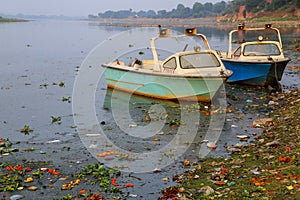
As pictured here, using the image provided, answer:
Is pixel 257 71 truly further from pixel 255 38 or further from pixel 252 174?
pixel 255 38

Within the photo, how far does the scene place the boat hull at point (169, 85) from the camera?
45.5 ft

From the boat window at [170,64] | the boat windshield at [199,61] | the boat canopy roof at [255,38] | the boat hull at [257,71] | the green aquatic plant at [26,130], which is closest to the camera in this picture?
the green aquatic plant at [26,130]

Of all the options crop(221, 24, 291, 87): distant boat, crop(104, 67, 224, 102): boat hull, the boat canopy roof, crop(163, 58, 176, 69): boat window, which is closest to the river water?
crop(104, 67, 224, 102): boat hull

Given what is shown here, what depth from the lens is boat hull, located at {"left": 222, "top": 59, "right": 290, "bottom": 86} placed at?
1617 cm

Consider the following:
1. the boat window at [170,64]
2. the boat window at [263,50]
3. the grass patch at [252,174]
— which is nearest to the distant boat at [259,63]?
the boat window at [263,50]

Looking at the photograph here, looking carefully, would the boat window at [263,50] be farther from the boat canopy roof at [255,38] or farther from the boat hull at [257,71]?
the boat hull at [257,71]

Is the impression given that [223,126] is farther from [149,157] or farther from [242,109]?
[149,157]

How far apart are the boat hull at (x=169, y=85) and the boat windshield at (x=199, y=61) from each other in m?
0.64

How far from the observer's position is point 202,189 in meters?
7.17

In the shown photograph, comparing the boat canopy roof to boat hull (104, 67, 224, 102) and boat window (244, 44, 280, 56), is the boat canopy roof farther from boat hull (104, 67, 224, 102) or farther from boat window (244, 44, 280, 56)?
boat hull (104, 67, 224, 102)

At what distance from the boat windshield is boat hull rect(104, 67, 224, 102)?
641 millimetres

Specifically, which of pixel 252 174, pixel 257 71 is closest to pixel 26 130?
pixel 252 174

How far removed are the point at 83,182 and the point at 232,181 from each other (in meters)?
2.76

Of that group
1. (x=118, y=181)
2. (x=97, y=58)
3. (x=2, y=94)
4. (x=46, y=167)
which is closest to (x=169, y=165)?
(x=118, y=181)
